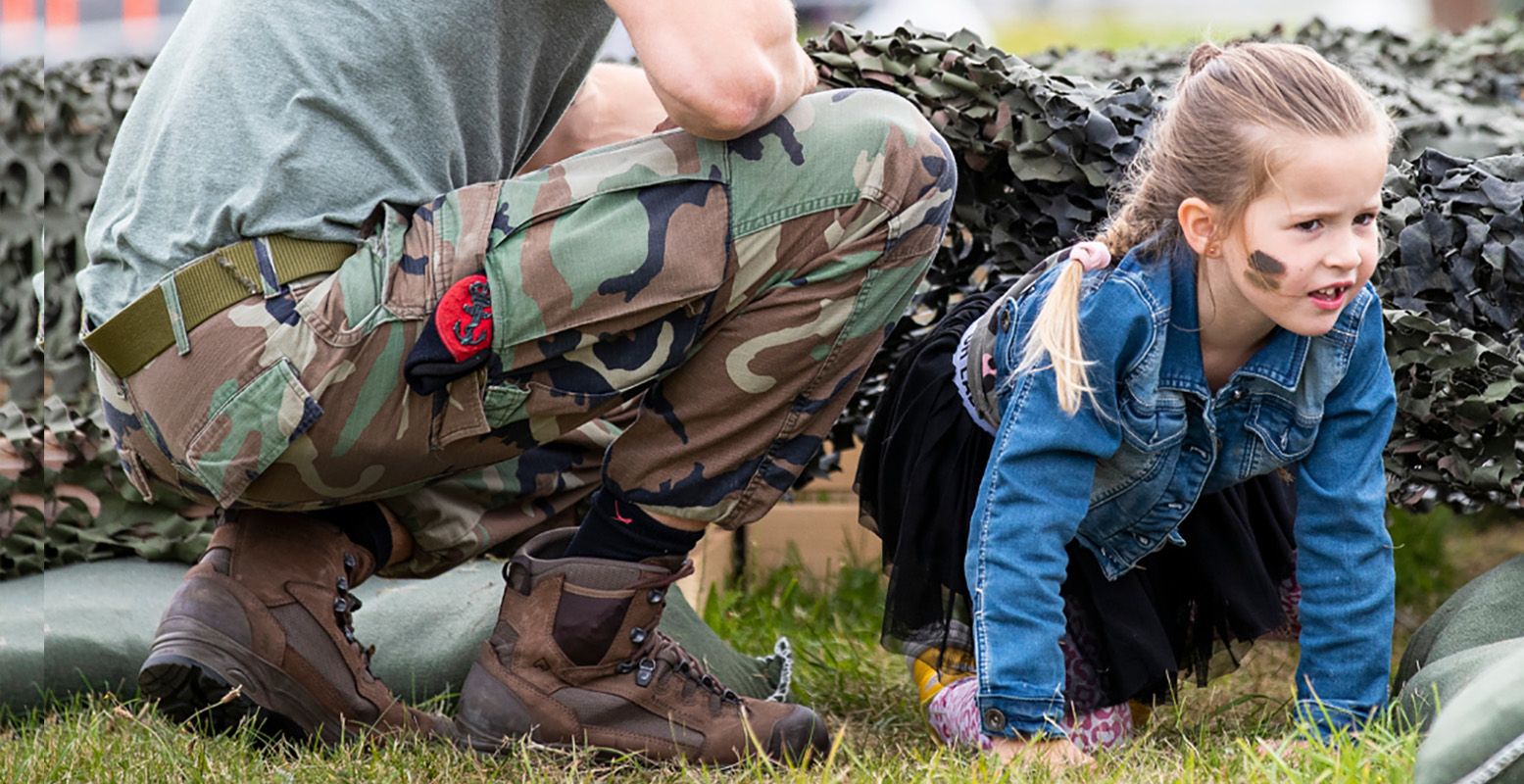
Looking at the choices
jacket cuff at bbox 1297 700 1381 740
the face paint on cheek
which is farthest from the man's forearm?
jacket cuff at bbox 1297 700 1381 740

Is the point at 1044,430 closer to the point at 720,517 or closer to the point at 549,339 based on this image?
the point at 720,517

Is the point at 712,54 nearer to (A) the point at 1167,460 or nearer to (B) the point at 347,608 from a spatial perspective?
(A) the point at 1167,460

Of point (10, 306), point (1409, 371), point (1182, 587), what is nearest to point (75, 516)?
point (10, 306)

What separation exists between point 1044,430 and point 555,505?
0.87 metres

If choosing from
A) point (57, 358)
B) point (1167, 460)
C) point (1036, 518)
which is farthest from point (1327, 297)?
point (57, 358)

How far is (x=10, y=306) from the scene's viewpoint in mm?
3383

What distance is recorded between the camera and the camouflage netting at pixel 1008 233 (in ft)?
7.75

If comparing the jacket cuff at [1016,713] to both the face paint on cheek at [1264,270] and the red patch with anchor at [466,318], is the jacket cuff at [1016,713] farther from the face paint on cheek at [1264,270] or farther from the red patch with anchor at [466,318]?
the red patch with anchor at [466,318]

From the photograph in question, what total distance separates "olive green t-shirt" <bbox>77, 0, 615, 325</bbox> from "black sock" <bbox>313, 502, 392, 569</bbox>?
482 millimetres

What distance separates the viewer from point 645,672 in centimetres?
215

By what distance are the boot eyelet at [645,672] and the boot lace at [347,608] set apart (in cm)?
42

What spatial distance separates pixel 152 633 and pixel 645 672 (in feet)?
2.97

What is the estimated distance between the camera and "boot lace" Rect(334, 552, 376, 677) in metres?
2.29

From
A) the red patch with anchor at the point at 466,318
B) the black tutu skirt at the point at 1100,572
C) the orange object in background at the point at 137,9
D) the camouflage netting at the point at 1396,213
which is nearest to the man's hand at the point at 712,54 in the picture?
the red patch with anchor at the point at 466,318
